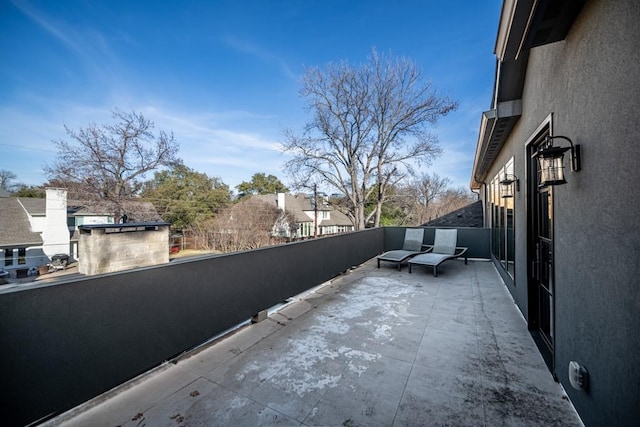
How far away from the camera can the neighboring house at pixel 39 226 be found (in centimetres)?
1052

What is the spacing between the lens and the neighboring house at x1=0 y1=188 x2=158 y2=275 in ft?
34.5

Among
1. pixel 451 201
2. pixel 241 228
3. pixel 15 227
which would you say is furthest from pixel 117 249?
pixel 451 201

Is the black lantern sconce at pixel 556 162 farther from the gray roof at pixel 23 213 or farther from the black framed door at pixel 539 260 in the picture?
the gray roof at pixel 23 213

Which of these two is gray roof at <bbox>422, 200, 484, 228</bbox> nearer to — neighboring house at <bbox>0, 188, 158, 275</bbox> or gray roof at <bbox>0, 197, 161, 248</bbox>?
neighboring house at <bbox>0, 188, 158, 275</bbox>

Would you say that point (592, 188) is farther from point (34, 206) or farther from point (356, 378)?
point (34, 206)

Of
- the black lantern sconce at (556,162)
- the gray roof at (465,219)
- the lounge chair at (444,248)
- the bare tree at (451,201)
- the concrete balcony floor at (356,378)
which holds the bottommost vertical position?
the concrete balcony floor at (356,378)

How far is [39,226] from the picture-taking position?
39.6 feet

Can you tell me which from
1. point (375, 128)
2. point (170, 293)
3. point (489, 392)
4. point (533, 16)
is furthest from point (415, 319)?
point (375, 128)

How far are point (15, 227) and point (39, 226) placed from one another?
1865 mm

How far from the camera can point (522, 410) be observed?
193 centimetres

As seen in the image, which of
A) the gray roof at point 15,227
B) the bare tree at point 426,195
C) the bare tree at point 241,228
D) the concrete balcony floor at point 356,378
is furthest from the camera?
the bare tree at point 426,195

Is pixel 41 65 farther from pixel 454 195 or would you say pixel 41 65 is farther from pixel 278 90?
pixel 454 195

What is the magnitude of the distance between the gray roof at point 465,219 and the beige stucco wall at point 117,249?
10.5 meters

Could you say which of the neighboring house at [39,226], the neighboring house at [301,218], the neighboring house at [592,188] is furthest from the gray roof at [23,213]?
the neighboring house at [592,188]
